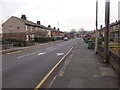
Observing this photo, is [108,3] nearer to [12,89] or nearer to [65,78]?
[65,78]

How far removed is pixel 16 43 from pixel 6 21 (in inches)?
808

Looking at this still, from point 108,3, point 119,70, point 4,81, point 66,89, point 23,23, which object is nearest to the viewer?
point 66,89

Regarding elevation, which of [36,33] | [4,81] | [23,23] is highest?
[23,23]

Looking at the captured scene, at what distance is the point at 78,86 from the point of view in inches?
201

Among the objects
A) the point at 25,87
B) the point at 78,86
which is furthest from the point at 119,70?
the point at 25,87

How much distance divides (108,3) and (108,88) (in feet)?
22.4

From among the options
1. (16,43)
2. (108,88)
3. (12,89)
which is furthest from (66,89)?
(16,43)

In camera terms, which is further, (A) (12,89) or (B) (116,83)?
(B) (116,83)

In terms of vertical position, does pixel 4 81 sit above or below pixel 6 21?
below

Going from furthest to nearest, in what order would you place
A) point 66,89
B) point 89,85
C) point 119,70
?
point 119,70 < point 89,85 < point 66,89

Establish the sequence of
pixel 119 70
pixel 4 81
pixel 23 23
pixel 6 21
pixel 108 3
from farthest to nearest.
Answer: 1. pixel 6 21
2. pixel 23 23
3. pixel 108 3
4. pixel 119 70
5. pixel 4 81

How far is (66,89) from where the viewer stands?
15.8 feet

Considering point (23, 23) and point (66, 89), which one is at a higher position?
point (23, 23)

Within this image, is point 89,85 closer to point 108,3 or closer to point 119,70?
point 119,70
